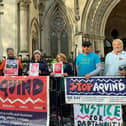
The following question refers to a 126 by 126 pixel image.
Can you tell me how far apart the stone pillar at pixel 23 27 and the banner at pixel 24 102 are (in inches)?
370

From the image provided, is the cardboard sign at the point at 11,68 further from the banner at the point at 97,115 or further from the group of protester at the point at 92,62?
the banner at the point at 97,115

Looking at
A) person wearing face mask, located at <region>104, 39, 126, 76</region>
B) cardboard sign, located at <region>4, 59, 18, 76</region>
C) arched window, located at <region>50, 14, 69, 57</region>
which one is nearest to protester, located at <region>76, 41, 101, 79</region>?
person wearing face mask, located at <region>104, 39, 126, 76</region>

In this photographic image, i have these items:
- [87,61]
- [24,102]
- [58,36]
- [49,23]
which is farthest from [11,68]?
[49,23]

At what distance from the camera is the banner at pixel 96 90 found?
5.40 m

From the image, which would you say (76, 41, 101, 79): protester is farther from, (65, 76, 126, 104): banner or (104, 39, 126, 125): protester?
(65, 76, 126, 104): banner

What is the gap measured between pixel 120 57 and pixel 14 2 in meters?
11.4

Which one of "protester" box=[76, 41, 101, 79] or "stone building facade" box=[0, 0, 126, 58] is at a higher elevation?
"stone building facade" box=[0, 0, 126, 58]

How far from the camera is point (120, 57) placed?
5.73 metres

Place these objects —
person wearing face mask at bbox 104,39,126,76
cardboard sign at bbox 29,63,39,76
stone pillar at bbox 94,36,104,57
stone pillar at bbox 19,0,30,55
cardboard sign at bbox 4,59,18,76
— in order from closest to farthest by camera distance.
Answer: person wearing face mask at bbox 104,39,126,76 < cardboard sign at bbox 29,63,39,76 < cardboard sign at bbox 4,59,18,76 < stone pillar at bbox 19,0,30,55 < stone pillar at bbox 94,36,104,57

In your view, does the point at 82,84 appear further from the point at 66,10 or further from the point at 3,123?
the point at 66,10

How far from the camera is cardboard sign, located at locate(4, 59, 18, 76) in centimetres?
659

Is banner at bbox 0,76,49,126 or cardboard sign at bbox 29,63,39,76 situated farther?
cardboard sign at bbox 29,63,39,76

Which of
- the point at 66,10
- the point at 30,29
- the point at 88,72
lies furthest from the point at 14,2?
the point at 88,72

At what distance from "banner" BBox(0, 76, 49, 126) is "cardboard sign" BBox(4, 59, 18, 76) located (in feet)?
1.55
